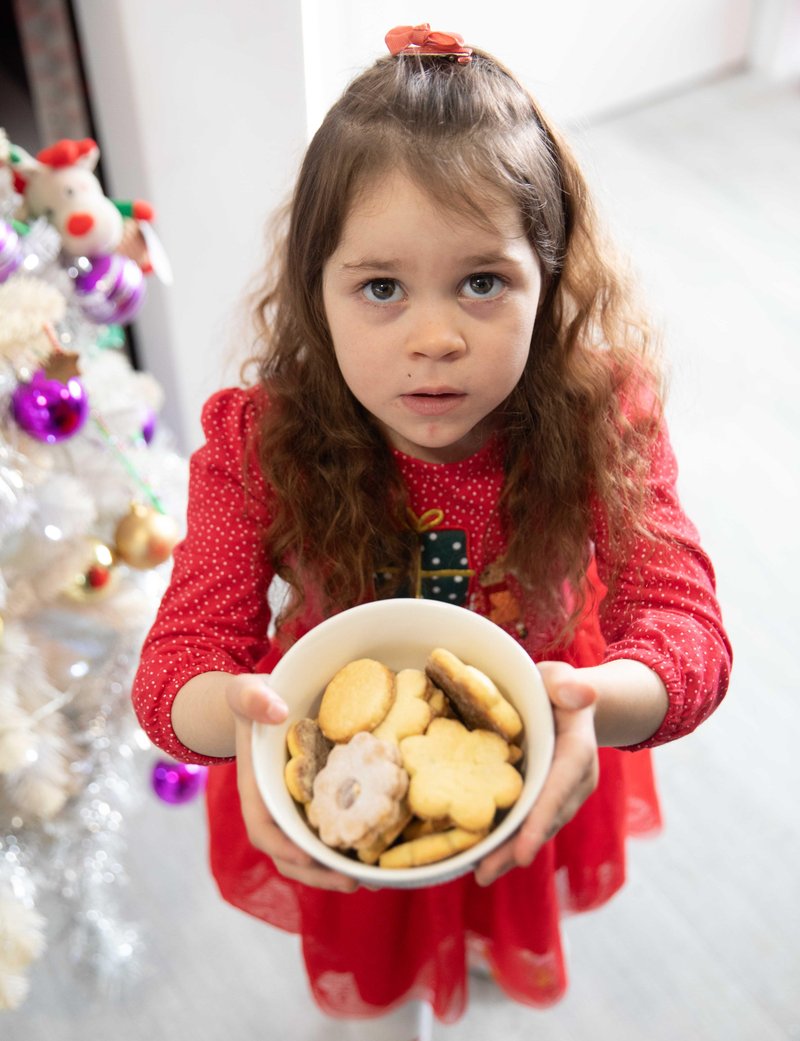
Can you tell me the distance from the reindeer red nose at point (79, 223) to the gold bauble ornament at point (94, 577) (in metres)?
Result: 0.32

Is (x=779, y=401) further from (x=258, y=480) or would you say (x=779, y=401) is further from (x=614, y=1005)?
(x=258, y=480)

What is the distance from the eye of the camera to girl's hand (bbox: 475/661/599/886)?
0.63 metres

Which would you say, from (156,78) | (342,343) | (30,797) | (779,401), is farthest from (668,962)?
(156,78)

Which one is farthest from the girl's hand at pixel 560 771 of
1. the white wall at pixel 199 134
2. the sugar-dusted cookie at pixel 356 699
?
the white wall at pixel 199 134

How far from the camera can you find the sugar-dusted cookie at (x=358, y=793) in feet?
2.03

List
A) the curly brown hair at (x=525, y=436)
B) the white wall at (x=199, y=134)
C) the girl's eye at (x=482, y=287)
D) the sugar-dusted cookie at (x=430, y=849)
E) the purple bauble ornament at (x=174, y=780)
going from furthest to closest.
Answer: the purple bauble ornament at (x=174, y=780) → the white wall at (x=199, y=134) → the curly brown hair at (x=525, y=436) → the girl's eye at (x=482, y=287) → the sugar-dusted cookie at (x=430, y=849)

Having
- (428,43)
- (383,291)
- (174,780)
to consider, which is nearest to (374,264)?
(383,291)

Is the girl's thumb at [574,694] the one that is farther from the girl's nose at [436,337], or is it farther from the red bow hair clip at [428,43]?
the red bow hair clip at [428,43]

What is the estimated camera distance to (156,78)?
1245 millimetres

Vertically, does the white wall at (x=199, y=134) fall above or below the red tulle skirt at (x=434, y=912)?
above

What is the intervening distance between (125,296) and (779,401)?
4.13 ft

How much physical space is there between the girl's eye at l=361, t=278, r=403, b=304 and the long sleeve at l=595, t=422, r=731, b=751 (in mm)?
263

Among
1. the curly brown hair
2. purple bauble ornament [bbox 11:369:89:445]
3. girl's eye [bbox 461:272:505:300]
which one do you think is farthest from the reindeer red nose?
girl's eye [bbox 461:272:505:300]

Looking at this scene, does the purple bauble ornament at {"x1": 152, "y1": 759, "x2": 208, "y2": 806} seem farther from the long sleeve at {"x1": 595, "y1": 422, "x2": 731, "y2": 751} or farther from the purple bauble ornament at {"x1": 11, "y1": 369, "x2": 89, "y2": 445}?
the long sleeve at {"x1": 595, "y1": 422, "x2": 731, "y2": 751}
